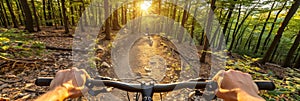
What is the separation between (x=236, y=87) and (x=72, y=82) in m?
1.49

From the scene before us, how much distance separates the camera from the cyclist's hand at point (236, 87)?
1.36 metres

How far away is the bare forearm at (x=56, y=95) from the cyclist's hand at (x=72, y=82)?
4cm

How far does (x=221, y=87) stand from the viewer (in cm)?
152

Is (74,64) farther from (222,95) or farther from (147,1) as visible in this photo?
(147,1)

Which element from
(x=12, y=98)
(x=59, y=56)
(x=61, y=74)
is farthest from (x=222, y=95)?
(x=59, y=56)

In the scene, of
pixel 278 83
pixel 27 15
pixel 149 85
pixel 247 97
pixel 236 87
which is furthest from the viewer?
pixel 27 15

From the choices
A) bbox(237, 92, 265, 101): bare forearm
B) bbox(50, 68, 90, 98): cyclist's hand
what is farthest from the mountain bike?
bbox(237, 92, 265, 101): bare forearm

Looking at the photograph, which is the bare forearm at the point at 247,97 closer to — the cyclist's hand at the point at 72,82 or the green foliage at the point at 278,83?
the cyclist's hand at the point at 72,82

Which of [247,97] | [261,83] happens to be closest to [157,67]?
[261,83]

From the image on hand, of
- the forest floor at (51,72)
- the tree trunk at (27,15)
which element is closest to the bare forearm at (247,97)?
the forest floor at (51,72)

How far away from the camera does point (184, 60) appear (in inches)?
443

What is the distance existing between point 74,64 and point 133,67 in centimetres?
355

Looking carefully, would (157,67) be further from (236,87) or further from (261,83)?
(236,87)

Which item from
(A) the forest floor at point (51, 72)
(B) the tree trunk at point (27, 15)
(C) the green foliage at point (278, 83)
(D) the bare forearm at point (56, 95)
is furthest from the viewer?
(B) the tree trunk at point (27, 15)
